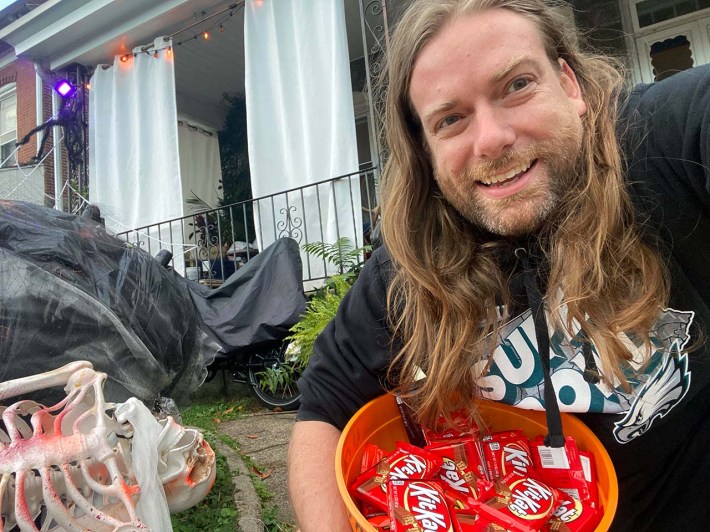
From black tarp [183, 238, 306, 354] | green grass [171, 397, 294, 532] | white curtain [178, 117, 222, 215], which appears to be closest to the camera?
green grass [171, 397, 294, 532]

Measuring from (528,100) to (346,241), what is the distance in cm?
360

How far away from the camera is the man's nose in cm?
118

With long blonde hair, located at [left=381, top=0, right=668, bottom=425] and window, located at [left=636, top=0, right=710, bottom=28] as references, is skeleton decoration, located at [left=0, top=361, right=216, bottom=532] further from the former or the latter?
window, located at [left=636, top=0, right=710, bottom=28]

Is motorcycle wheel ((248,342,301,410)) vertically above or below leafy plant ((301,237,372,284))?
below

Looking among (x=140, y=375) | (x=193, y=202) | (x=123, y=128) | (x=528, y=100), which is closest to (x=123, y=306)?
(x=140, y=375)

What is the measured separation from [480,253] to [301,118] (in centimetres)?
467

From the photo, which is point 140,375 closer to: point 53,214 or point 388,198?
point 53,214

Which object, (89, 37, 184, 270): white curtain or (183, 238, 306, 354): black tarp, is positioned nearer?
(183, 238, 306, 354): black tarp

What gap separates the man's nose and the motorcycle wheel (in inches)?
119

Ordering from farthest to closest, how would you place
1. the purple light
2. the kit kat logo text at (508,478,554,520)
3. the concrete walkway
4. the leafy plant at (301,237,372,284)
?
the purple light → the leafy plant at (301,237,372,284) → the concrete walkway → the kit kat logo text at (508,478,554,520)

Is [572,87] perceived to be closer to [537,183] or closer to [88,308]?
[537,183]

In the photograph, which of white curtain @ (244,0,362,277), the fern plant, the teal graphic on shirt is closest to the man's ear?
the teal graphic on shirt

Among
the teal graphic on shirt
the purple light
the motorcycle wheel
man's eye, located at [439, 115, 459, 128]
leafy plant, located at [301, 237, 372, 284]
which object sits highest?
the purple light

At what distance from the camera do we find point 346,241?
187 inches
